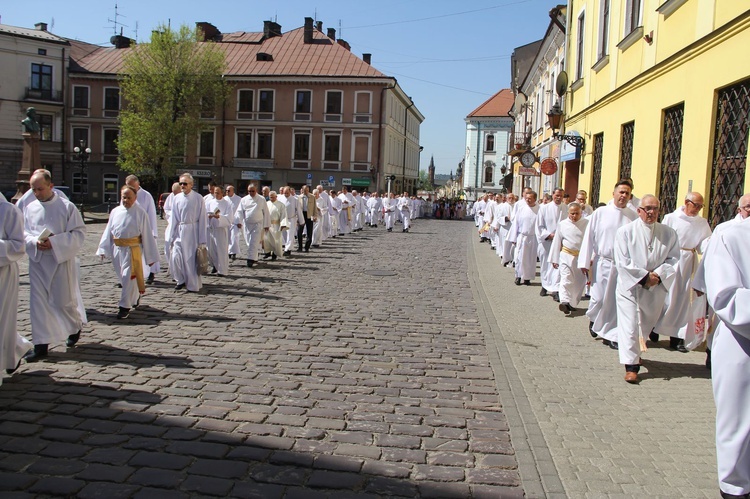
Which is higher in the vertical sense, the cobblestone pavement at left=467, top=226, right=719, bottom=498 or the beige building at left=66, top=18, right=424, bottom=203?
the beige building at left=66, top=18, right=424, bottom=203

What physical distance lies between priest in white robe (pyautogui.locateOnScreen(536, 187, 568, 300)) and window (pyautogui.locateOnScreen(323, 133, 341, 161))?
135 ft

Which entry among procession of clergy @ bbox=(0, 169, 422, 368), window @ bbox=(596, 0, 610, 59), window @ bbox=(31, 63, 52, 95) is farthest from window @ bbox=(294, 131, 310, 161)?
window @ bbox=(596, 0, 610, 59)

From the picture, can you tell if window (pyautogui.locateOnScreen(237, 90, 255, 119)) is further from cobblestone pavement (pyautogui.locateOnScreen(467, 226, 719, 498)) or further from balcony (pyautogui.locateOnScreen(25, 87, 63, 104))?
cobblestone pavement (pyautogui.locateOnScreen(467, 226, 719, 498))

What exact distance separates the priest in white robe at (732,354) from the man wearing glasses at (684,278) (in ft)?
14.9

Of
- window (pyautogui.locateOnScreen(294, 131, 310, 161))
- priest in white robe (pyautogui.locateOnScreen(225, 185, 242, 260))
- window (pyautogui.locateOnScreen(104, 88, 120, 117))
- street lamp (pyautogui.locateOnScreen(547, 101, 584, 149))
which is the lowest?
priest in white robe (pyautogui.locateOnScreen(225, 185, 242, 260))

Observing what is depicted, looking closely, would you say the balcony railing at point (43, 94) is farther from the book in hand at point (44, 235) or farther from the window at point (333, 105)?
the book in hand at point (44, 235)

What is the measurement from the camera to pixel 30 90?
54.1 m

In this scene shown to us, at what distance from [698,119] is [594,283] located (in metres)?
2.97

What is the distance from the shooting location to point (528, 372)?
735 cm

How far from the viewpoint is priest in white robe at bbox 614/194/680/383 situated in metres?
7.08

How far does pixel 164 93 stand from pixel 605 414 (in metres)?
46.9

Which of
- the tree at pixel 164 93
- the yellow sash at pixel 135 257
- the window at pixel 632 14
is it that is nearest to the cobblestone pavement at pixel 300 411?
the yellow sash at pixel 135 257

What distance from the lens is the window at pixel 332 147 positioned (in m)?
54.7

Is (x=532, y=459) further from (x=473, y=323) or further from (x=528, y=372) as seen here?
(x=473, y=323)
